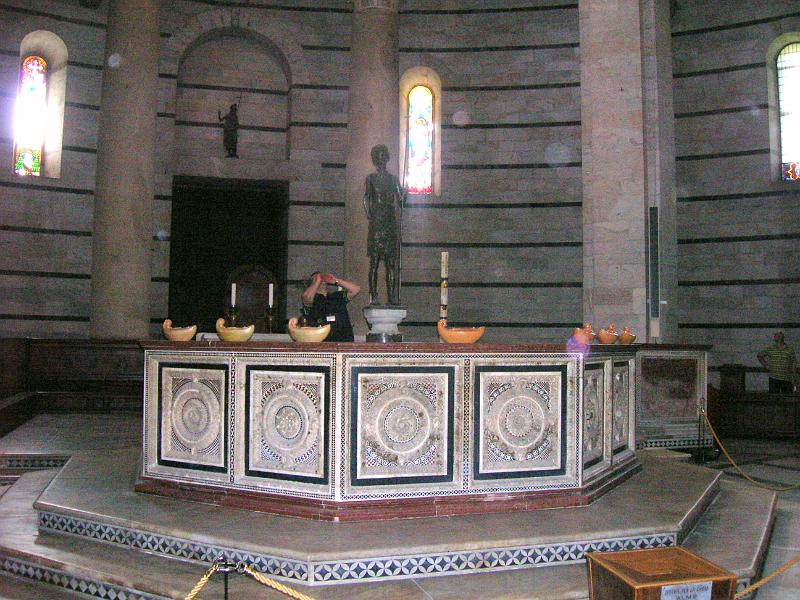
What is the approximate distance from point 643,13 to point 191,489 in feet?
24.7

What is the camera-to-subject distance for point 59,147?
43.8ft

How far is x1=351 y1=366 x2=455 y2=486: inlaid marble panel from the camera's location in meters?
4.87

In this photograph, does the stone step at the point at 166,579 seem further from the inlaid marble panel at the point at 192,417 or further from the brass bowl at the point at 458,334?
the brass bowl at the point at 458,334

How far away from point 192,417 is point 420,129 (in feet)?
34.6

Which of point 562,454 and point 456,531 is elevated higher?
point 562,454

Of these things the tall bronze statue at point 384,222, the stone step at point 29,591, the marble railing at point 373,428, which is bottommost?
the stone step at point 29,591

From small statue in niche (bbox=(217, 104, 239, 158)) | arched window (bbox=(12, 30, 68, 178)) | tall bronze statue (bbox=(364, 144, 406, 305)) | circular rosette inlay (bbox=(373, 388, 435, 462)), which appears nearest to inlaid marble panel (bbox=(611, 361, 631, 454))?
circular rosette inlay (bbox=(373, 388, 435, 462))

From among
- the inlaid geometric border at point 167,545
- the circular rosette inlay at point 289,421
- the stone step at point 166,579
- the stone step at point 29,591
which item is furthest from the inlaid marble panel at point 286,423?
the stone step at point 29,591

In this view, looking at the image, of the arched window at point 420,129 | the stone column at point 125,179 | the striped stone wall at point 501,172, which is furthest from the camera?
the arched window at point 420,129

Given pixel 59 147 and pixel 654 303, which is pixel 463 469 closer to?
pixel 654 303

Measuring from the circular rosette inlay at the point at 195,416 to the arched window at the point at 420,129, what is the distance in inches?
387

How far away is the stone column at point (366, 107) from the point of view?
1148cm

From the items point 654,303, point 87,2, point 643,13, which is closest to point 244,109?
point 87,2

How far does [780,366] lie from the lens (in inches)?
470
